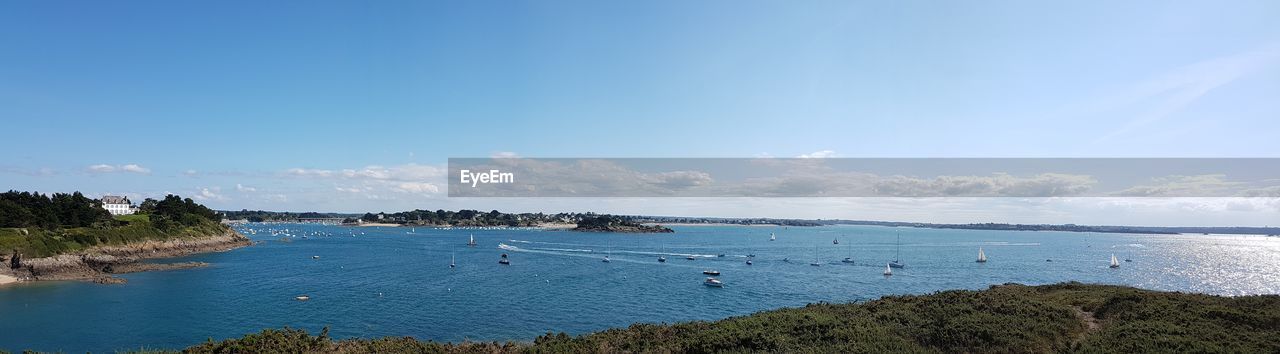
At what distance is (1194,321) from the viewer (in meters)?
24.4

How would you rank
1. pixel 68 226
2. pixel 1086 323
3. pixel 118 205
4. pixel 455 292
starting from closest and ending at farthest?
1. pixel 1086 323
2. pixel 455 292
3. pixel 68 226
4. pixel 118 205

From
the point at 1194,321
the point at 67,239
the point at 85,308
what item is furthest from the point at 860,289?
the point at 67,239

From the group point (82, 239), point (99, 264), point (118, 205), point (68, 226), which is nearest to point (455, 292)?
point (99, 264)

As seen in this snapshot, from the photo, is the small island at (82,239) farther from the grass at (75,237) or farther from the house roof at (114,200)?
the house roof at (114,200)

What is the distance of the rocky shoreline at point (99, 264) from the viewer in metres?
63.4

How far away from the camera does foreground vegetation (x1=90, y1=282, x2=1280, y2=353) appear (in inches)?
835

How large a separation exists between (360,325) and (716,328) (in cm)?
2789

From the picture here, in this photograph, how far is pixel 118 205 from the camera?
18400 centimetres

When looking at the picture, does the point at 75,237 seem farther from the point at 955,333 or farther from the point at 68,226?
the point at 955,333

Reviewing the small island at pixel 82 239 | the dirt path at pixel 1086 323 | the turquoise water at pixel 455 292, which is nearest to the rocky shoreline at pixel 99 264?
the small island at pixel 82 239

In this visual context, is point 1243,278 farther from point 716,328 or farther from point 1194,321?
point 716,328

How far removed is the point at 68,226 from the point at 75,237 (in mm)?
13286

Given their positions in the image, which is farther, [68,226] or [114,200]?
[114,200]

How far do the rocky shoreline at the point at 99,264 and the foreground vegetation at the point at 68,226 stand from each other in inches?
41.1
